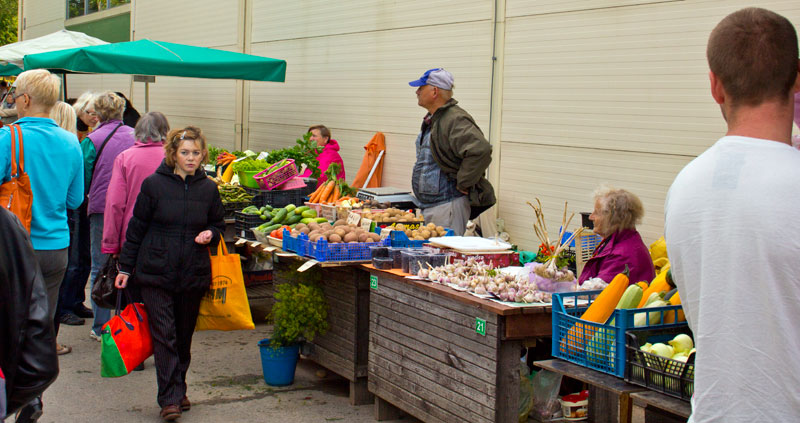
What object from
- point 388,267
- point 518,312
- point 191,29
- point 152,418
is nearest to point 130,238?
point 152,418

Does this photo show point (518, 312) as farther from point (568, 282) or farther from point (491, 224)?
point (491, 224)

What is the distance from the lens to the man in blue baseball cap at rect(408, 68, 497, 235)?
23.5 ft

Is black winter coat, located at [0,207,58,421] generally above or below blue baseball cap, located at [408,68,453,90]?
below

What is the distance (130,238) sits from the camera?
5.69m

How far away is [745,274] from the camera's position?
6.63ft

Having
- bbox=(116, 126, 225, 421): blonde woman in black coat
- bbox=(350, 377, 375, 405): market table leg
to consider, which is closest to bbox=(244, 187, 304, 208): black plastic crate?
bbox=(116, 126, 225, 421): blonde woman in black coat

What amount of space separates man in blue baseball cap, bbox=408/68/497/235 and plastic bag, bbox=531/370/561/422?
2092 millimetres

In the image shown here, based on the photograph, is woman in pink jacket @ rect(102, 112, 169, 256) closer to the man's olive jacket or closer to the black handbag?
the black handbag

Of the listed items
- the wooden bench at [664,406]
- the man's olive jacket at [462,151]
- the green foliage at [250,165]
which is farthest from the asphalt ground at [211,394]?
Answer: the wooden bench at [664,406]

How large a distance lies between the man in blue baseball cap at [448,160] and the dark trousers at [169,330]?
2461mm

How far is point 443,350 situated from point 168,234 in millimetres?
2019

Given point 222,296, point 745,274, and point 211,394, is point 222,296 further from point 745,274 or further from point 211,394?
point 745,274

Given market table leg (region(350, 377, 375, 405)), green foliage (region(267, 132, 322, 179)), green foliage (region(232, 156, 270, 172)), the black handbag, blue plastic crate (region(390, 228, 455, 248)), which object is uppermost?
green foliage (region(267, 132, 322, 179))

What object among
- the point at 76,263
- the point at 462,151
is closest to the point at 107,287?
the point at 76,263
